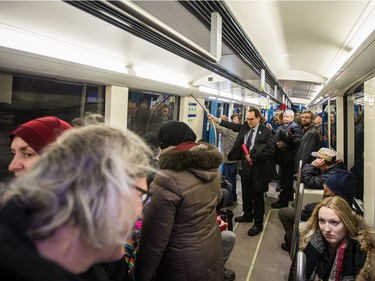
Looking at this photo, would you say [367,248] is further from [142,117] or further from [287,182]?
[287,182]

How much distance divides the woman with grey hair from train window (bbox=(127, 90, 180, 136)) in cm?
246

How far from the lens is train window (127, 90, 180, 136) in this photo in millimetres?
3102

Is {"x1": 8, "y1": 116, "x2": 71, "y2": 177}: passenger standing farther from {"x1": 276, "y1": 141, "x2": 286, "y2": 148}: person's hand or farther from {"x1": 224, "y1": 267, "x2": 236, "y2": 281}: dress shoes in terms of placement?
{"x1": 276, "y1": 141, "x2": 286, "y2": 148}: person's hand

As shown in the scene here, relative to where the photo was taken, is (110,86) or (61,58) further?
(110,86)

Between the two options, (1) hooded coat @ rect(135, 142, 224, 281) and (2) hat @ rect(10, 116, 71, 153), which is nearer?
(2) hat @ rect(10, 116, 71, 153)

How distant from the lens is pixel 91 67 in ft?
6.86

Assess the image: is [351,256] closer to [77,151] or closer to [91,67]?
[77,151]

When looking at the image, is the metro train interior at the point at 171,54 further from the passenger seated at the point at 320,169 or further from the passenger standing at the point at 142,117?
the passenger seated at the point at 320,169

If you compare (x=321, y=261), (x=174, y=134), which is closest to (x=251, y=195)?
(x=321, y=261)

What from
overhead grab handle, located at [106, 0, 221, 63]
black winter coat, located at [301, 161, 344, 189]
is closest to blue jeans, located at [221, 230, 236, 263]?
black winter coat, located at [301, 161, 344, 189]

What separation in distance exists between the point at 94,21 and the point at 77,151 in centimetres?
152

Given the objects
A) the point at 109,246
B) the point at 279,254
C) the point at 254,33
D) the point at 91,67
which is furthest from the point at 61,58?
the point at 279,254

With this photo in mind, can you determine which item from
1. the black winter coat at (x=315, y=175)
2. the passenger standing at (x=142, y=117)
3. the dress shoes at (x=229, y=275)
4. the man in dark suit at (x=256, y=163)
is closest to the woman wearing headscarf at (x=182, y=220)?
the dress shoes at (x=229, y=275)

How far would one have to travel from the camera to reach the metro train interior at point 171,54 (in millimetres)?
1541
